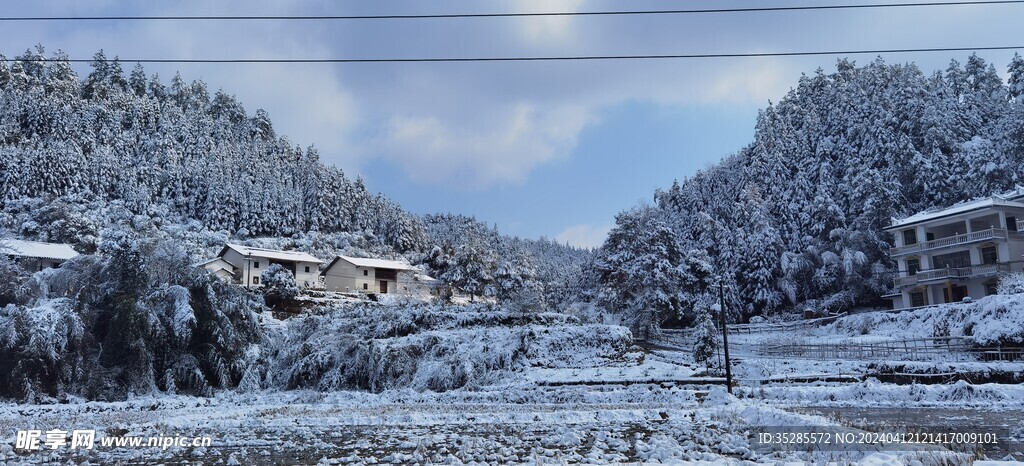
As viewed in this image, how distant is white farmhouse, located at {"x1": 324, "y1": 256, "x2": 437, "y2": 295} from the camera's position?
7306cm

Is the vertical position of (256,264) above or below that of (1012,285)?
above

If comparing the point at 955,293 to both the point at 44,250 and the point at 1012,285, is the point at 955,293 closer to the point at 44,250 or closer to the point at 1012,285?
the point at 1012,285

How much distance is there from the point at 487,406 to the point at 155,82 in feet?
494

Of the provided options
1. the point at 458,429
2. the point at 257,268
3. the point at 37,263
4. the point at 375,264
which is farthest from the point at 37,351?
the point at 375,264

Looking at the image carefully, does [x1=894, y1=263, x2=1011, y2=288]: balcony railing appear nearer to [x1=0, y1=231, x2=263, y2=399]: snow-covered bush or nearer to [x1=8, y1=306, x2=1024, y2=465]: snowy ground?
[x1=8, y1=306, x2=1024, y2=465]: snowy ground

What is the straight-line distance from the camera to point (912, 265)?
5538 centimetres

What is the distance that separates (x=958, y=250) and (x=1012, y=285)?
39.2ft

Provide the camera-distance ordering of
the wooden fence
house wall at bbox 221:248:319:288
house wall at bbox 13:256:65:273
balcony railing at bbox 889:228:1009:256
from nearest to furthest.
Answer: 1. the wooden fence
2. balcony railing at bbox 889:228:1009:256
3. house wall at bbox 13:256:65:273
4. house wall at bbox 221:248:319:288

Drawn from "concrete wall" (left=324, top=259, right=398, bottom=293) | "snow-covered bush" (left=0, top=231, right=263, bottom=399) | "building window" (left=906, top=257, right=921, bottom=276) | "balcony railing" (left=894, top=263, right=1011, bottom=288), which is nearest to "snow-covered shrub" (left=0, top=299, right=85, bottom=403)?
"snow-covered bush" (left=0, top=231, right=263, bottom=399)

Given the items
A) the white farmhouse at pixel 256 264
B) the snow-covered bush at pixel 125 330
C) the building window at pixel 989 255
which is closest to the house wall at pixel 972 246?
the building window at pixel 989 255

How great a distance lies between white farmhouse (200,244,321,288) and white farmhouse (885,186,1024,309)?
5581cm

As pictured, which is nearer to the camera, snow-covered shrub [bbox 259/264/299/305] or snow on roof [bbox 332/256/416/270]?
snow-covered shrub [bbox 259/264/299/305]

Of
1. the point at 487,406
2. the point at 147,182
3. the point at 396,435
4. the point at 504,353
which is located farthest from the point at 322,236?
the point at 396,435

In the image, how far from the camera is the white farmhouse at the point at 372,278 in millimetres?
73062
